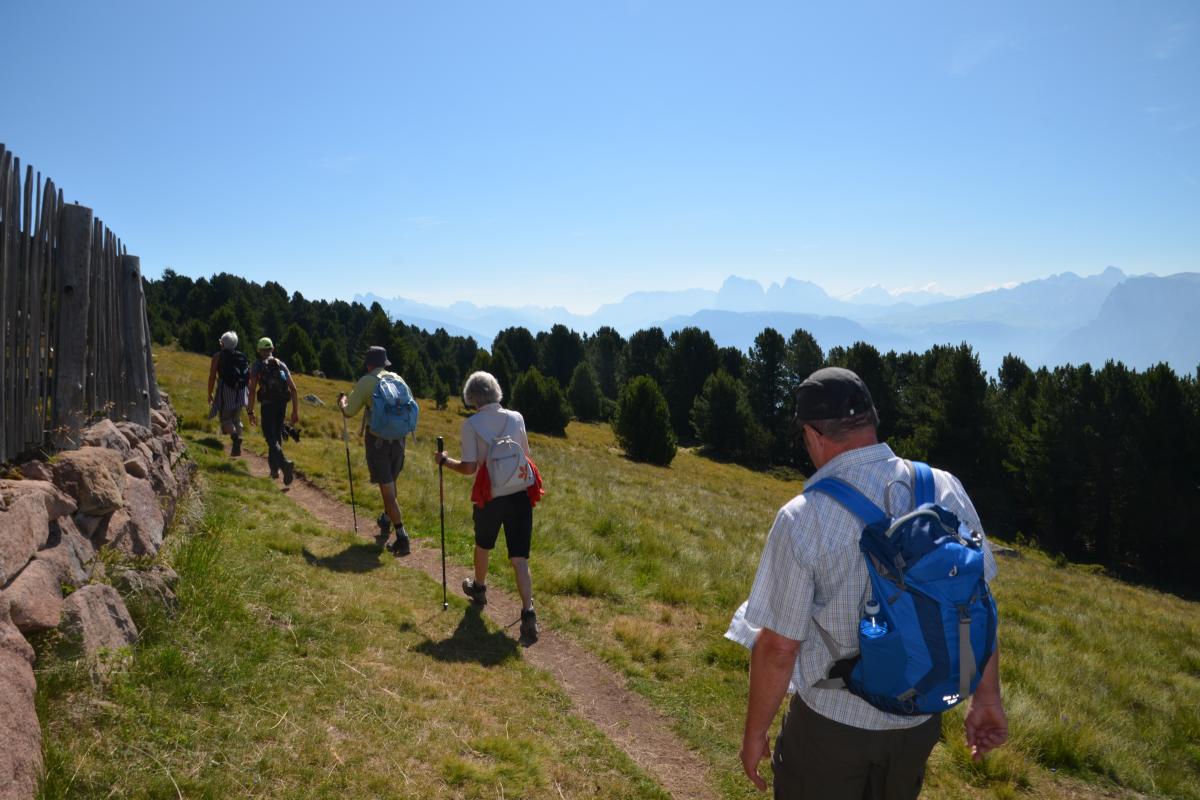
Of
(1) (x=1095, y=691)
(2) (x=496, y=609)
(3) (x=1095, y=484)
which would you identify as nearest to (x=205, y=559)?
(2) (x=496, y=609)

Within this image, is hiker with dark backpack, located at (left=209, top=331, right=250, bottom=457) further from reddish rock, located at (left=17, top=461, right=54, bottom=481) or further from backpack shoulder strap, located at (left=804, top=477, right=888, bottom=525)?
backpack shoulder strap, located at (left=804, top=477, right=888, bottom=525)

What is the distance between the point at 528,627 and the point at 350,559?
9.35 feet

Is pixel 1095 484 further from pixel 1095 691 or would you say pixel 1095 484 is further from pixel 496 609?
pixel 496 609

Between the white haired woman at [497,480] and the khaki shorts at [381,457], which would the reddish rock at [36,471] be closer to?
the white haired woman at [497,480]

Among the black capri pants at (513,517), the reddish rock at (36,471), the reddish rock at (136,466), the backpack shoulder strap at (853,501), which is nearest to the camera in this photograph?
the backpack shoulder strap at (853,501)

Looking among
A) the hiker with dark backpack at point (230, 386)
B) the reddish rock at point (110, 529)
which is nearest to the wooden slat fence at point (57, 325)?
the reddish rock at point (110, 529)

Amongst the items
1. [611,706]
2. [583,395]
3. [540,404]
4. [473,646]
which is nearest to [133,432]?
[473,646]

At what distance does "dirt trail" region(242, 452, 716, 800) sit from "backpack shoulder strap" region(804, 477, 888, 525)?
313cm

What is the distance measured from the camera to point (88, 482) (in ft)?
15.8

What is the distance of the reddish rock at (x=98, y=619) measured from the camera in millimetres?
3873

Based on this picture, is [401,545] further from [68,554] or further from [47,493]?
[47,493]

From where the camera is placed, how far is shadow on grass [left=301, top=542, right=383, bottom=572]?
7.78 meters

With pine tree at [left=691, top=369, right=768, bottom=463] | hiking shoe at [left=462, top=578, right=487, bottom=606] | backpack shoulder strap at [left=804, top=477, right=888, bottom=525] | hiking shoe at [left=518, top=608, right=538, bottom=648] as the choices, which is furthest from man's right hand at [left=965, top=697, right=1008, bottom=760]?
pine tree at [left=691, top=369, right=768, bottom=463]

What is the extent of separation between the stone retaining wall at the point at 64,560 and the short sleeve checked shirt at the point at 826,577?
3.35 meters
